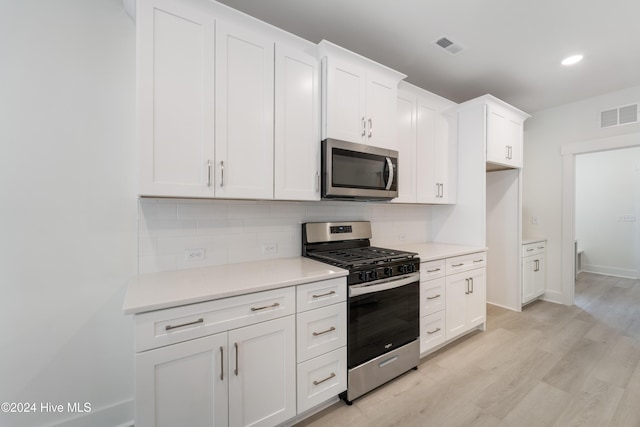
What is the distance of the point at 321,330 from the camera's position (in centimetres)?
167

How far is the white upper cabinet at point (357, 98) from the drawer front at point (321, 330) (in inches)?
49.8

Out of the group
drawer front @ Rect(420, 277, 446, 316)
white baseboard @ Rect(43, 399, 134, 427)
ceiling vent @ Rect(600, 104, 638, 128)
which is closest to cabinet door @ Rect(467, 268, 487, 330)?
drawer front @ Rect(420, 277, 446, 316)

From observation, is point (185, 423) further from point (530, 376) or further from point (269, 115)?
point (530, 376)

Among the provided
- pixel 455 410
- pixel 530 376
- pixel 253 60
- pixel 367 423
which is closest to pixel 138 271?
pixel 253 60

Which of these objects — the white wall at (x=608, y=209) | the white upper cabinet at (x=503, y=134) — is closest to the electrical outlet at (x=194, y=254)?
the white upper cabinet at (x=503, y=134)

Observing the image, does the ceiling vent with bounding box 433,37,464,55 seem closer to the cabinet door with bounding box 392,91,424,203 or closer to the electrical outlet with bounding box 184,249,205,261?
the cabinet door with bounding box 392,91,424,203

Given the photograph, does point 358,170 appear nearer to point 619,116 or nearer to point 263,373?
point 263,373

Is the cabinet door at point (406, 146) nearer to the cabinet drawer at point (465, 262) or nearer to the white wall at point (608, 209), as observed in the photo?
the cabinet drawer at point (465, 262)

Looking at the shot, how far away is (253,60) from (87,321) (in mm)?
1916

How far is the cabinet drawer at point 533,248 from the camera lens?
345cm

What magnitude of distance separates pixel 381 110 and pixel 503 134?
73.2 inches

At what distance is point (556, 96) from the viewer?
3.46 metres

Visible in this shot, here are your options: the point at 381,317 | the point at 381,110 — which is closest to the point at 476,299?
the point at 381,317

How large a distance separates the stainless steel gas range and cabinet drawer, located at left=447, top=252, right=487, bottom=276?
21.1 inches
